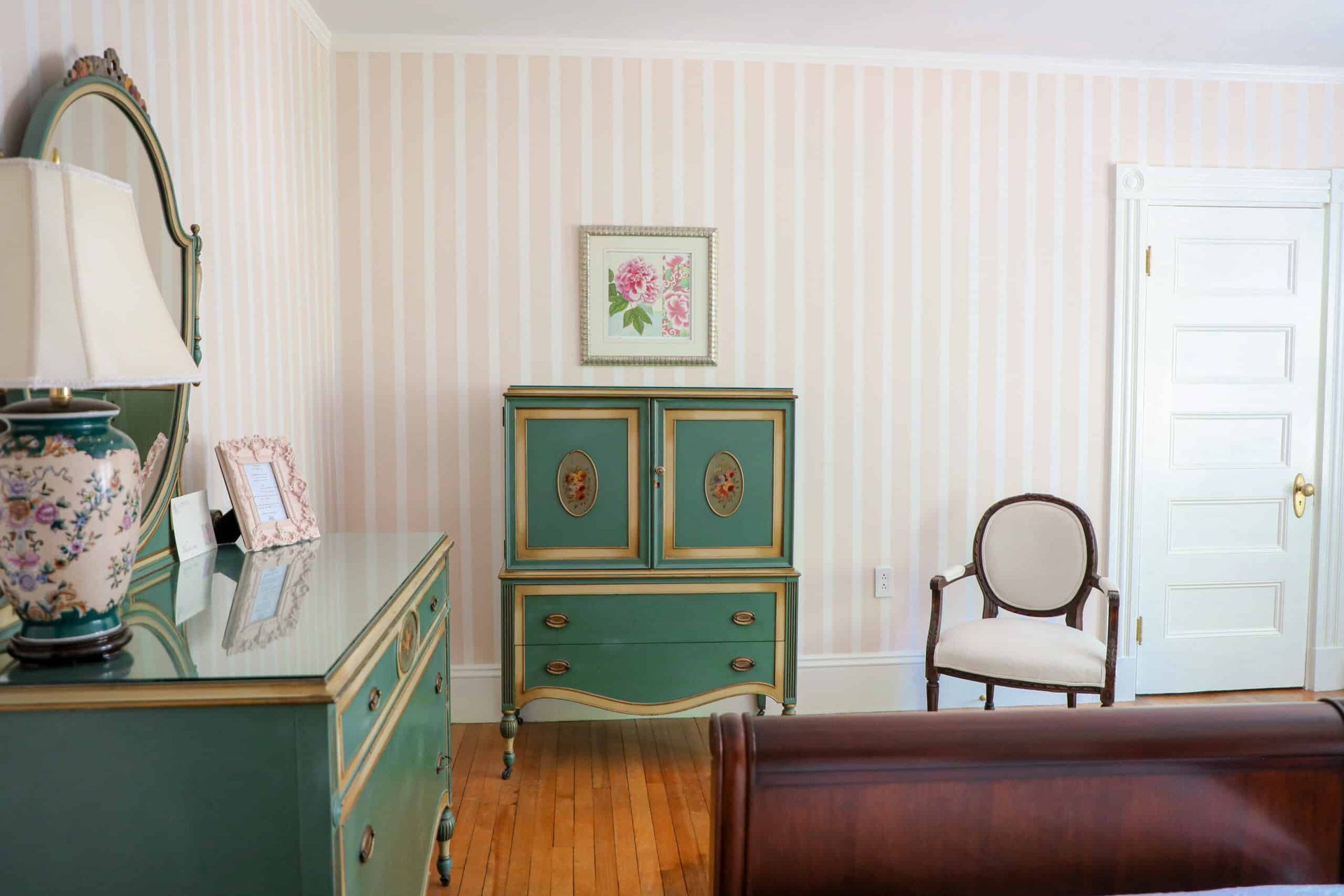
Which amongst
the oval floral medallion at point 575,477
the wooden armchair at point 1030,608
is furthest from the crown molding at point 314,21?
the wooden armchair at point 1030,608

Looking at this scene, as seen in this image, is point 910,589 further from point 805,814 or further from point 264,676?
point 264,676

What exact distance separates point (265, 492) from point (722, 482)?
4.67 feet

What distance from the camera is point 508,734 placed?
2914 mm

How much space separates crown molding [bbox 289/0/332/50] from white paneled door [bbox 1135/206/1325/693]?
319 centimetres

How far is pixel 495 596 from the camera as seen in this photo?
3410 mm

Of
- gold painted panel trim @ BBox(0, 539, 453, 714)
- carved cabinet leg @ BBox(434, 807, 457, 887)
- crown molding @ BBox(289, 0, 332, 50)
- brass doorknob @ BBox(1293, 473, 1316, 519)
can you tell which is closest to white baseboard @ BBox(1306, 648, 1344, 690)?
brass doorknob @ BBox(1293, 473, 1316, 519)

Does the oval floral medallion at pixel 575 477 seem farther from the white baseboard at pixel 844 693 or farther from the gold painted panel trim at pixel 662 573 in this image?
the white baseboard at pixel 844 693

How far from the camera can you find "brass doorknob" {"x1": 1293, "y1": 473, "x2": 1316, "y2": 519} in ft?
12.0

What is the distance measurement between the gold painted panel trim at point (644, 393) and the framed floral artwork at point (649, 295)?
46cm

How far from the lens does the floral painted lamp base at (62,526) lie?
1.10 m

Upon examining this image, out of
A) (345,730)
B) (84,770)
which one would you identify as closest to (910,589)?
(345,730)

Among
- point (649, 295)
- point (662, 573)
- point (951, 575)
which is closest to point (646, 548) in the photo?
point (662, 573)

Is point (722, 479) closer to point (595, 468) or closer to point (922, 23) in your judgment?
point (595, 468)

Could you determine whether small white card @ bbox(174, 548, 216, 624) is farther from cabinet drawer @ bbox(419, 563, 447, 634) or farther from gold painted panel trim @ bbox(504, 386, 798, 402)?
gold painted panel trim @ bbox(504, 386, 798, 402)
